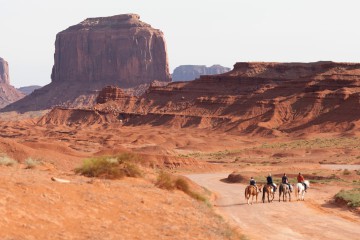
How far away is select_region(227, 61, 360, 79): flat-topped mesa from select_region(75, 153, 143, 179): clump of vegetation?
94741 mm

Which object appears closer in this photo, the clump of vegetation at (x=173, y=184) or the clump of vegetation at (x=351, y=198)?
the clump of vegetation at (x=173, y=184)

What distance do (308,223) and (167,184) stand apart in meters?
6.79

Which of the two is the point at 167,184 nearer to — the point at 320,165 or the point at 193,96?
the point at 320,165

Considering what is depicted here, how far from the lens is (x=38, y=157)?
38.6 m

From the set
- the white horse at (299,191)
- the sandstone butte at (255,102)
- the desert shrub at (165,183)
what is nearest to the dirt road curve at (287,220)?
the white horse at (299,191)

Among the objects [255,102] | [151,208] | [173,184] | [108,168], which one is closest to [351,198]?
[173,184]

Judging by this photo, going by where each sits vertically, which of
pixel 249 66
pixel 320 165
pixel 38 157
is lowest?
pixel 320 165

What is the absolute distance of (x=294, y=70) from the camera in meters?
134

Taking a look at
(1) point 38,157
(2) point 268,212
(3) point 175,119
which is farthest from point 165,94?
(2) point 268,212

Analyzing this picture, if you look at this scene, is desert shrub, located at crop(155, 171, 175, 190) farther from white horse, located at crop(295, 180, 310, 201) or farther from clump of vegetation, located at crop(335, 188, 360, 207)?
clump of vegetation, located at crop(335, 188, 360, 207)

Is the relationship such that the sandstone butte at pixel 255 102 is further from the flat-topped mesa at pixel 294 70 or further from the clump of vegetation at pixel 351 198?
the clump of vegetation at pixel 351 198

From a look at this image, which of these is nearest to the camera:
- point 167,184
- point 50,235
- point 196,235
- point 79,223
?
point 50,235

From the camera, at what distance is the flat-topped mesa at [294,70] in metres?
122

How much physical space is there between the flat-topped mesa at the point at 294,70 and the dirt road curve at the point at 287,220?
91.0 metres
